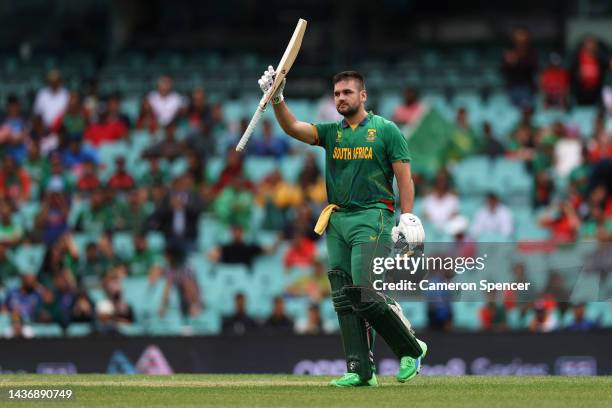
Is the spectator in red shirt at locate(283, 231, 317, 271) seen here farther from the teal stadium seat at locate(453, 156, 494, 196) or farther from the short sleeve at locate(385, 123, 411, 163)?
the short sleeve at locate(385, 123, 411, 163)

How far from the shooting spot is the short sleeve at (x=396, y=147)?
941cm

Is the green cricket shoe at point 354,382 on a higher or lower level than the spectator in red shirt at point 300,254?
lower

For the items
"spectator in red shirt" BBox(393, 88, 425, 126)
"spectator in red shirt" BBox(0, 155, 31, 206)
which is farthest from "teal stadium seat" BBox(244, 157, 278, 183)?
"spectator in red shirt" BBox(0, 155, 31, 206)

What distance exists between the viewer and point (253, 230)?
17484mm

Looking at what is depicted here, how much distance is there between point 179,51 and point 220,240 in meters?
7.12

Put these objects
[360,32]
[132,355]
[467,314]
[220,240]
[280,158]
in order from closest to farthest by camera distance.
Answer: [132,355]
[467,314]
[220,240]
[280,158]
[360,32]

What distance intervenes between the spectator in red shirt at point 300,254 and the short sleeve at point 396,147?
23.3 ft

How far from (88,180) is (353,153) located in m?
9.53

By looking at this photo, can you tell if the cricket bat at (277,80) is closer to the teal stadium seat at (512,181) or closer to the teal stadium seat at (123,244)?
the teal stadium seat at (123,244)

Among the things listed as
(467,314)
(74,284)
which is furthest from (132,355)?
(467,314)

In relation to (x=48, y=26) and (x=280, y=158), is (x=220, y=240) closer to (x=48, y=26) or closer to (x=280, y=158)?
(x=280, y=158)

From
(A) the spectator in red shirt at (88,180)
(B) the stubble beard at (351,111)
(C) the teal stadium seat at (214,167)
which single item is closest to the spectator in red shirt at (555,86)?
(C) the teal stadium seat at (214,167)

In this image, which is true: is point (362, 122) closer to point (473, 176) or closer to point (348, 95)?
point (348, 95)

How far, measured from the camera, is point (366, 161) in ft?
31.0
